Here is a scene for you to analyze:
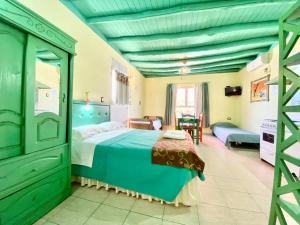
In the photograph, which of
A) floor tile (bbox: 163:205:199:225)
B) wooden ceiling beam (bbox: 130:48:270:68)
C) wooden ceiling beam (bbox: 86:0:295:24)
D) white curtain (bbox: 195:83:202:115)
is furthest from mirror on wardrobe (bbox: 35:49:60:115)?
white curtain (bbox: 195:83:202:115)

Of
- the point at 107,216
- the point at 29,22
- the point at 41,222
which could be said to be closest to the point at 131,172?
the point at 107,216

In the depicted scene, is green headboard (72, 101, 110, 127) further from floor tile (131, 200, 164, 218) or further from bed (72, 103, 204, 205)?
floor tile (131, 200, 164, 218)

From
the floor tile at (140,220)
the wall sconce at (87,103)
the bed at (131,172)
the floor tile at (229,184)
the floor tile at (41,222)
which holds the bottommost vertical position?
the floor tile at (140,220)

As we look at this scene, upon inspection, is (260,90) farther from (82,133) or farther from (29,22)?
(29,22)

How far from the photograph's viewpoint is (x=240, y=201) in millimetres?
1891

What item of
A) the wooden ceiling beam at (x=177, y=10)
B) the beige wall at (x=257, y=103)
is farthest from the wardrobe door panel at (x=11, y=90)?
the beige wall at (x=257, y=103)

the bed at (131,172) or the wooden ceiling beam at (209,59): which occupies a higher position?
the wooden ceiling beam at (209,59)

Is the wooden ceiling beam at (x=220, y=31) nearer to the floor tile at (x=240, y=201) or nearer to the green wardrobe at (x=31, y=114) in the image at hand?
the green wardrobe at (x=31, y=114)

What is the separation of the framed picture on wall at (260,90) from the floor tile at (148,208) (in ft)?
→ 13.4

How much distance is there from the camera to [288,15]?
934 mm

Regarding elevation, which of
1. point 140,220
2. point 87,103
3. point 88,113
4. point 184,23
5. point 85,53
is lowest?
point 140,220

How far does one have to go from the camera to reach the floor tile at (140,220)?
59.1 inches

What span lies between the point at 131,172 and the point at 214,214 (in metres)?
1.00

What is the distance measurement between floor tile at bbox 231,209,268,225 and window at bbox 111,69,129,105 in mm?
3381
